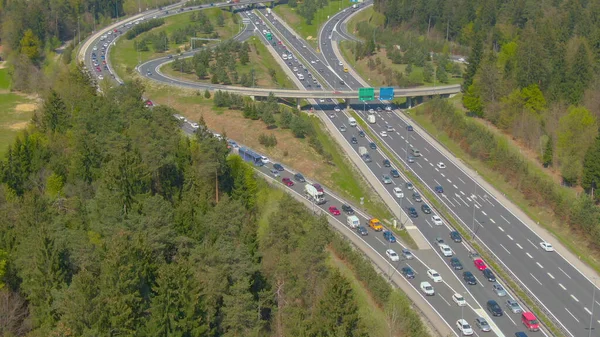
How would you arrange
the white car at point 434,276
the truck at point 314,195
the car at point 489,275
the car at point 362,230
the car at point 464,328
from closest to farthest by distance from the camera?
the car at point 464,328 → the white car at point 434,276 → the car at point 489,275 → the car at point 362,230 → the truck at point 314,195

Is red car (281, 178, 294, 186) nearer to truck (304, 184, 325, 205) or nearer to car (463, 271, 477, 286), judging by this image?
truck (304, 184, 325, 205)

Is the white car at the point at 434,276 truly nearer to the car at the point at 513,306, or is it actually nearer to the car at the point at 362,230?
the car at the point at 513,306

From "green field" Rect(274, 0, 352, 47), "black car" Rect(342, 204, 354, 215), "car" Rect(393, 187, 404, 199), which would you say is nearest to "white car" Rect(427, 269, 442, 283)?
"black car" Rect(342, 204, 354, 215)

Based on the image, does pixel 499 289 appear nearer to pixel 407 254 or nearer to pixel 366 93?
pixel 407 254

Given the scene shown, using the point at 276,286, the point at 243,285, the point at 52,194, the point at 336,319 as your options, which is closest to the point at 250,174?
the point at 52,194

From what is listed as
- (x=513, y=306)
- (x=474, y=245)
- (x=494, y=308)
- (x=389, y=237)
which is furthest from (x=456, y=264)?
(x=494, y=308)

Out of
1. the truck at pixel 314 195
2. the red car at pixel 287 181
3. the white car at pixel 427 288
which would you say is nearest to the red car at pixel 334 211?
the truck at pixel 314 195
